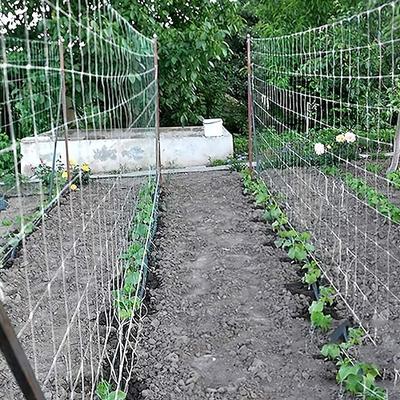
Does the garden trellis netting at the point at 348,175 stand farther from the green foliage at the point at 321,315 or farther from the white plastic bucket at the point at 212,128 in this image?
the white plastic bucket at the point at 212,128

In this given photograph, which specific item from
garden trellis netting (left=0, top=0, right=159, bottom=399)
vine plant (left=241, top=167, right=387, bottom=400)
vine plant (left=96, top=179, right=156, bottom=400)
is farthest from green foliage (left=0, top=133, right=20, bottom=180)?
vine plant (left=241, top=167, right=387, bottom=400)

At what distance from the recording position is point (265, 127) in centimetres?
553

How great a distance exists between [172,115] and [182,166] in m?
1.41

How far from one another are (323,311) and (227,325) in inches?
18.2

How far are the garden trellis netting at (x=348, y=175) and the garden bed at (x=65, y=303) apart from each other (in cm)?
116

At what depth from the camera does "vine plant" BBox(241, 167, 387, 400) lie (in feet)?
6.55

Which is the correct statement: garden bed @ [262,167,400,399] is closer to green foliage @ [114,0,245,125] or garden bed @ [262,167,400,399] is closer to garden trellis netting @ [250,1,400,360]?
garden trellis netting @ [250,1,400,360]

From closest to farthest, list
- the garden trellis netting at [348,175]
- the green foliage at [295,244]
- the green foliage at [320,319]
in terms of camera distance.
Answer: the green foliage at [320,319]
the garden trellis netting at [348,175]
the green foliage at [295,244]

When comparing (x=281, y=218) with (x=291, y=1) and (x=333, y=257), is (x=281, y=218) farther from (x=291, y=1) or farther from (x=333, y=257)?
(x=291, y=1)

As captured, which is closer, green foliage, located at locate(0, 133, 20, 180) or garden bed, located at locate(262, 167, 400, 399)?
garden bed, located at locate(262, 167, 400, 399)

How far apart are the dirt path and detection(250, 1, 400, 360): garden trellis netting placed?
0.97 ft

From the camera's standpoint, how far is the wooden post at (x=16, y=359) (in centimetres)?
83

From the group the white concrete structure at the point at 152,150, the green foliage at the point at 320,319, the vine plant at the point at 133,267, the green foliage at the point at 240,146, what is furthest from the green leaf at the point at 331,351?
the green foliage at the point at 240,146

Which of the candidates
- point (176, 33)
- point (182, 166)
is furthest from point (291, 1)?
point (182, 166)
